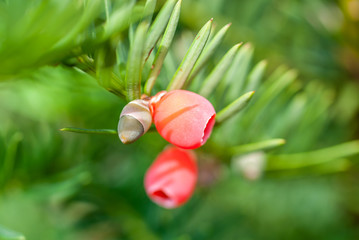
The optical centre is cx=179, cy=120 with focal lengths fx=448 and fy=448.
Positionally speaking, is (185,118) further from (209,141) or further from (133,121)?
Answer: (209,141)

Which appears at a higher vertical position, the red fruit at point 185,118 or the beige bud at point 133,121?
the red fruit at point 185,118

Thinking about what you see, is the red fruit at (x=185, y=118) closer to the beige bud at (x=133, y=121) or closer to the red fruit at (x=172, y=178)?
the beige bud at (x=133, y=121)

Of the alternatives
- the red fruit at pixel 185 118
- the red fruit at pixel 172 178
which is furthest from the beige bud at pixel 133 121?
the red fruit at pixel 172 178

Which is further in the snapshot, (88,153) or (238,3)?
(238,3)

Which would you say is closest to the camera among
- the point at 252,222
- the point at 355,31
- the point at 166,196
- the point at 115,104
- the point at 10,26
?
the point at 10,26

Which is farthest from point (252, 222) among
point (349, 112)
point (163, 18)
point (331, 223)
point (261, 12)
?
point (163, 18)

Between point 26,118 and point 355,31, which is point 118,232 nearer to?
point 26,118

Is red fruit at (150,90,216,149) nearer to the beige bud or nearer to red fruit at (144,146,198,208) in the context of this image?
the beige bud
